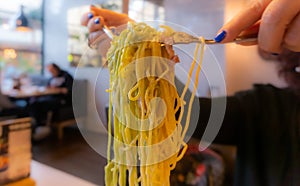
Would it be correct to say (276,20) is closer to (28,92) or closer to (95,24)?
(95,24)

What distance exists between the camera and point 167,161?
0.33 metres

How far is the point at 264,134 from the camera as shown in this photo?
75cm

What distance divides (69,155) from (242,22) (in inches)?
60.9

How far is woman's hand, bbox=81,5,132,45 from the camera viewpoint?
1.51 feet

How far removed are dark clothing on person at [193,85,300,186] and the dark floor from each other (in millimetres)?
540

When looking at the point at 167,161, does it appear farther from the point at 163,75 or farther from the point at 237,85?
the point at 237,85

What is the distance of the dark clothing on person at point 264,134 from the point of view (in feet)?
2.30

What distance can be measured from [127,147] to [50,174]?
0.39 m

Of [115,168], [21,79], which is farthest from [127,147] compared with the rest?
[21,79]

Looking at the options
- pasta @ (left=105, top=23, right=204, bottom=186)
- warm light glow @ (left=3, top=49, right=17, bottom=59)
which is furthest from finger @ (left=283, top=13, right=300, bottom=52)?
warm light glow @ (left=3, top=49, right=17, bottom=59)

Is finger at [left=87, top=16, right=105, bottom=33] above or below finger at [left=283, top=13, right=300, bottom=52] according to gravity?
above

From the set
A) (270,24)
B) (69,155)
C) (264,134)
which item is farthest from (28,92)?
(270,24)

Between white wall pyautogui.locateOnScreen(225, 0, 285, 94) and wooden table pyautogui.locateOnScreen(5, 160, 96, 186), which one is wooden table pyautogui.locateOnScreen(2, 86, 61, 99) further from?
white wall pyautogui.locateOnScreen(225, 0, 285, 94)

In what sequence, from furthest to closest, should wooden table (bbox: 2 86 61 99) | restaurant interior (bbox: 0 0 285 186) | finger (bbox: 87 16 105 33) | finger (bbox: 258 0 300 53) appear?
wooden table (bbox: 2 86 61 99) < finger (bbox: 87 16 105 33) < restaurant interior (bbox: 0 0 285 186) < finger (bbox: 258 0 300 53)
